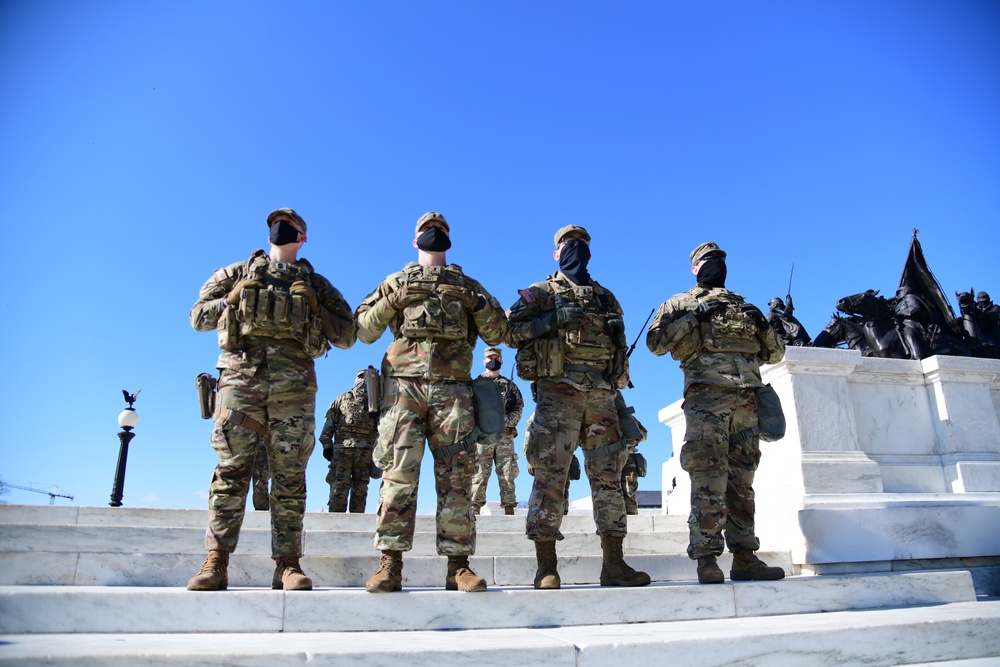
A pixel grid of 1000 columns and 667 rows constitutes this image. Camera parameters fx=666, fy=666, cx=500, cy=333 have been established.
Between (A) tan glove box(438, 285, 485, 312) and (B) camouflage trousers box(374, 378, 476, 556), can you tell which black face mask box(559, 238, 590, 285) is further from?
(B) camouflage trousers box(374, 378, 476, 556)

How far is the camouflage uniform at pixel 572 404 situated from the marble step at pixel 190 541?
130 cm

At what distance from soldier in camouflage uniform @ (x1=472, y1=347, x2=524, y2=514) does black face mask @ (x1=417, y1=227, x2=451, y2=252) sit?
522 centimetres

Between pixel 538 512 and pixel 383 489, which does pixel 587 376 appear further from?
pixel 383 489

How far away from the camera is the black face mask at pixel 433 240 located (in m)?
4.95

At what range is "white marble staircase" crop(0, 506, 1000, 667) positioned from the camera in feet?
10.3

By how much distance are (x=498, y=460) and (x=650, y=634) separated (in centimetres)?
783

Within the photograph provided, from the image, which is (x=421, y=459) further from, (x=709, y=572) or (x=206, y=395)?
(x=709, y=572)

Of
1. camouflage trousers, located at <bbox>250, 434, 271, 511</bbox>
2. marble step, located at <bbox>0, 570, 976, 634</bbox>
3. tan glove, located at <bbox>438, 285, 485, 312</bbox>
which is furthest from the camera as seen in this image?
camouflage trousers, located at <bbox>250, 434, 271, 511</bbox>

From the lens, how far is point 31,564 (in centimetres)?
477

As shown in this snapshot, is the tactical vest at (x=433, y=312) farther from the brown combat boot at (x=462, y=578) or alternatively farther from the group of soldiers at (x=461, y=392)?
the brown combat boot at (x=462, y=578)

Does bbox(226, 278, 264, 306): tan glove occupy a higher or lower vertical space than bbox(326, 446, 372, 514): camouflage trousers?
higher

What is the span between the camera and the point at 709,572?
4.87m

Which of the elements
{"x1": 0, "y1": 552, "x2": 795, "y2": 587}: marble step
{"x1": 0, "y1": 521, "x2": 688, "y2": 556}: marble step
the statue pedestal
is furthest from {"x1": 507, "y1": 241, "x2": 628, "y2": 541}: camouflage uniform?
the statue pedestal

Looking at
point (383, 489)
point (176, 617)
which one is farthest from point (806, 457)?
point (176, 617)
